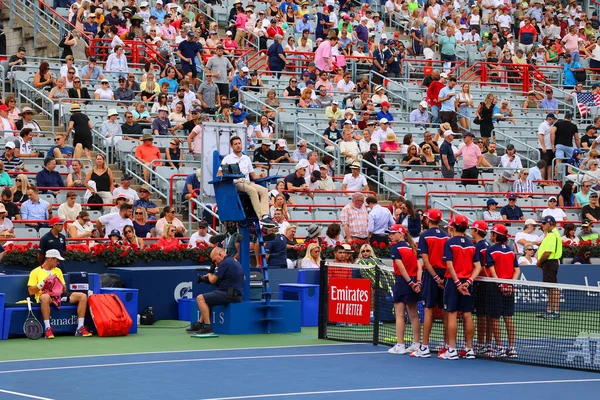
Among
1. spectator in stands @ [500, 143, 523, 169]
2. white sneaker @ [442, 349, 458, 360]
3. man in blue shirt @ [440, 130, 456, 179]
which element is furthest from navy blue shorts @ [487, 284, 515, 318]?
spectator in stands @ [500, 143, 523, 169]

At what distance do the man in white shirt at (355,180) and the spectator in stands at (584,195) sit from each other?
534cm

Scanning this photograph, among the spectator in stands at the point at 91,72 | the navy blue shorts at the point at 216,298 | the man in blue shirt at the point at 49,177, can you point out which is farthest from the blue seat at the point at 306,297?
the spectator in stands at the point at 91,72

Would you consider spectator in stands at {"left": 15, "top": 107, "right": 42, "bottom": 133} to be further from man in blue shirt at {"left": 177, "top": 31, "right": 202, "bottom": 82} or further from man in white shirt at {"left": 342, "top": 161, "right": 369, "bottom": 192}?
man in white shirt at {"left": 342, "top": 161, "right": 369, "bottom": 192}

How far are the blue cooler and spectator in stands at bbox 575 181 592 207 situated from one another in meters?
12.6

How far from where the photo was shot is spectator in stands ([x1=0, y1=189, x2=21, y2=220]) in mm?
21000

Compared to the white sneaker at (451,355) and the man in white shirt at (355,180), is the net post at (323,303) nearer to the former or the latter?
the white sneaker at (451,355)

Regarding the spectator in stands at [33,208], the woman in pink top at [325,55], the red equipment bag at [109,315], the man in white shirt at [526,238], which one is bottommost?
the red equipment bag at [109,315]

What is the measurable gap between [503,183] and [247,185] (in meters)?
11.4

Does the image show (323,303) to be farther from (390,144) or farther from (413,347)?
(390,144)

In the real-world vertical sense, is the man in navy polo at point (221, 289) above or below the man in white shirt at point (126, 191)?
below

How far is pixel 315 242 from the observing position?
21.3 metres

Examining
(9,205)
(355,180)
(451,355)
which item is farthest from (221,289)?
(355,180)

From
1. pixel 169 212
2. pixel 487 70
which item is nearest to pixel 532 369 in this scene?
pixel 169 212

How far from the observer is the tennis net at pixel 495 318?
15438 mm
